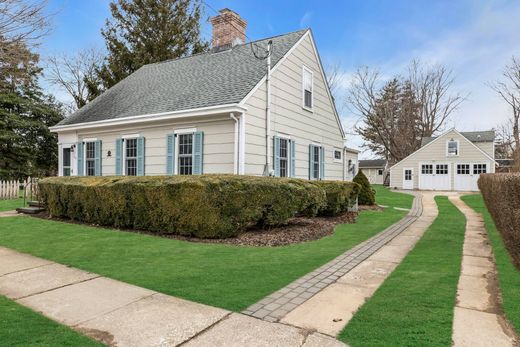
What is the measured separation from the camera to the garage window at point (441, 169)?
28188 mm

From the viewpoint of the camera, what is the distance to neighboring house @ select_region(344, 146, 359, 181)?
16814mm

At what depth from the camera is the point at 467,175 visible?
89.6ft

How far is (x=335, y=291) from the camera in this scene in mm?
4184

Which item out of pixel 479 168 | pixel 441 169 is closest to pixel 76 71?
pixel 441 169

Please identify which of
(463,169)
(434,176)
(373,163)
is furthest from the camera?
(373,163)

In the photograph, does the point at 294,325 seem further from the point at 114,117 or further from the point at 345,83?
the point at 345,83

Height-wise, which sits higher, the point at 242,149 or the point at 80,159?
the point at 242,149

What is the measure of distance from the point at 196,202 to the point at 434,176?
87.1 feet

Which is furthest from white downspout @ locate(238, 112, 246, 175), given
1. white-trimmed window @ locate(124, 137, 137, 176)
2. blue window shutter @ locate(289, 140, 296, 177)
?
white-trimmed window @ locate(124, 137, 137, 176)

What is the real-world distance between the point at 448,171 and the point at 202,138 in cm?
2458

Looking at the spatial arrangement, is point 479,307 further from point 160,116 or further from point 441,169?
point 441,169

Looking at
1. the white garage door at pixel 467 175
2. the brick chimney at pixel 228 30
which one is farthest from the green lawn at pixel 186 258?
the white garage door at pixel 467 175

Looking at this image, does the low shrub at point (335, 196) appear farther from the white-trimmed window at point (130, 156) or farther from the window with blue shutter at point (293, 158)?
the white-trimmed window at point (130, 156)

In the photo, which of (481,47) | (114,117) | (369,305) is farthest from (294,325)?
(481,47)
